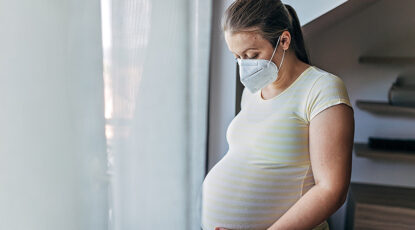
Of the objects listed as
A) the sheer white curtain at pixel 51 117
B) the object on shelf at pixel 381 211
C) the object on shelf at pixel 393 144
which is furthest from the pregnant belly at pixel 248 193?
the object on shelf at pixel 393 144

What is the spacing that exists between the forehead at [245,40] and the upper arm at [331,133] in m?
0.20

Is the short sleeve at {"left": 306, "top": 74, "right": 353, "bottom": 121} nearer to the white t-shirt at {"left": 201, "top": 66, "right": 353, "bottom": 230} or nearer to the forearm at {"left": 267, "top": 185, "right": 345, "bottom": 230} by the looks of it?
the white t-shirt at {"left": 201, "top": 66, "right": 353, "bottom": 230}

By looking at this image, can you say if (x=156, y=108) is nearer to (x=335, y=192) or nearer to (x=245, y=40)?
(x=245, y=40)

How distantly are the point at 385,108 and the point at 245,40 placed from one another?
5.02ft

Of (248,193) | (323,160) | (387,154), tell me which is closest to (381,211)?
(387,154)

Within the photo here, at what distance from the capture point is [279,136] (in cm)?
96

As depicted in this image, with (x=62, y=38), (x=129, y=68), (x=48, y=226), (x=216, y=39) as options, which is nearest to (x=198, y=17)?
(x=216, y=39)

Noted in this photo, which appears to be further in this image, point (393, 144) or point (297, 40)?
point (393, 144)

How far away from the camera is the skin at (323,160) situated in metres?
0.85

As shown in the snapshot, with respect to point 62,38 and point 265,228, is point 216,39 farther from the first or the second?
point 62,38

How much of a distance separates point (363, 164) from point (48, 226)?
2134mm

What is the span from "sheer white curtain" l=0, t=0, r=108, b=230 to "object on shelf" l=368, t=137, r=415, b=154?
6.10 ft

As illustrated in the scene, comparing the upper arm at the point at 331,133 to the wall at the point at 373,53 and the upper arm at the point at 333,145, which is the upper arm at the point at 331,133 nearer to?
the upper arm at the point at 333,145

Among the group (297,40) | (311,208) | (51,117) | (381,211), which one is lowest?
(381,211)
